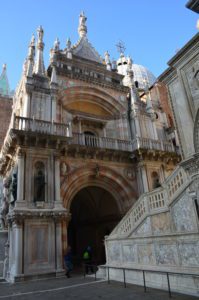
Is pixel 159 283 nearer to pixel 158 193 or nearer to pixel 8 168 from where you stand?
pixel 158 193

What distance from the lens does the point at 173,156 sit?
18094mm

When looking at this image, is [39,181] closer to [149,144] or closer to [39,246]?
[39,246]

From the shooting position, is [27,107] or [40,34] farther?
[40,34]

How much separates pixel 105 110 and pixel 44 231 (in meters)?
10.6

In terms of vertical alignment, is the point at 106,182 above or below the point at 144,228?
above

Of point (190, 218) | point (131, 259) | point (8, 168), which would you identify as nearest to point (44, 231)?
point (131, 259)

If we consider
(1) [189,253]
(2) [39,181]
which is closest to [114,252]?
(1) [189,253]

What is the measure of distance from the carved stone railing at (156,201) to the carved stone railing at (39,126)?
6240 mm

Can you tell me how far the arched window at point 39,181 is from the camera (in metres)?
13.0

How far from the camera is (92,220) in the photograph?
1933 cm

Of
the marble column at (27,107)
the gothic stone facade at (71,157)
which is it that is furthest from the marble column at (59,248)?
the marble column at (27,107)

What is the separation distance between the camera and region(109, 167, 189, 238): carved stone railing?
855cm

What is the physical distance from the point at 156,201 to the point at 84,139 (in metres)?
7.60

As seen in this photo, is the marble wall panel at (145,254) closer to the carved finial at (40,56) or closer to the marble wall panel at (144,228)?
the marble wall panel at (144,228)
